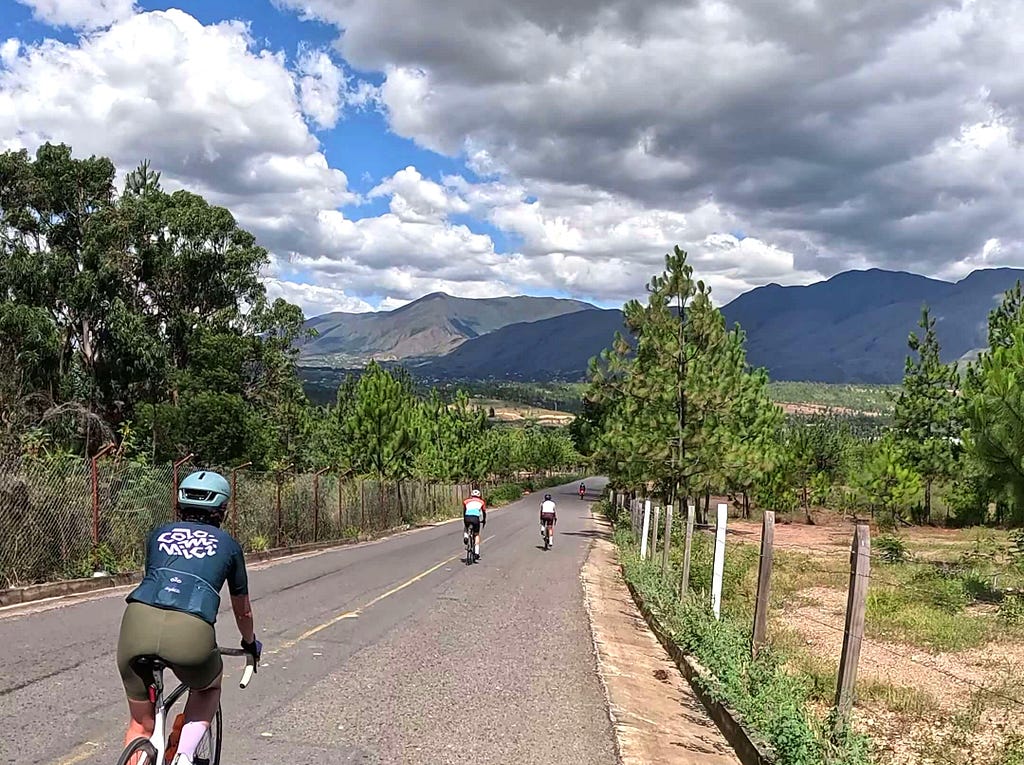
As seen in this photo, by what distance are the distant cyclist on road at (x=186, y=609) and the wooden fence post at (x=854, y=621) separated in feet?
13.0

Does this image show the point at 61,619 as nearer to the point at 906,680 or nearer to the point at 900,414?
the point at 906,680

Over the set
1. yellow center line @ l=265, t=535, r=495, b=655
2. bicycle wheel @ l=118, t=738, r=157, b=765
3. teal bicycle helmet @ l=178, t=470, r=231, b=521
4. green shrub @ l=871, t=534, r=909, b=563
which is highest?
teal bicycle helmet @ l=178, t=470, r=231, b=521

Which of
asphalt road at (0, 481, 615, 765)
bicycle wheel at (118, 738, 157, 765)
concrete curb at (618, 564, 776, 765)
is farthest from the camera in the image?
concrete curb at (618, 564, 776, 765)

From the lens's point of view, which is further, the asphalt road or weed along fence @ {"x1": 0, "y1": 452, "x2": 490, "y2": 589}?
weed along fence @ {"x1": 0, "y1": 452, "x2": 490, "y2": 589}

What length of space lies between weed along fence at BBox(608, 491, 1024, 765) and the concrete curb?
0.07 feet

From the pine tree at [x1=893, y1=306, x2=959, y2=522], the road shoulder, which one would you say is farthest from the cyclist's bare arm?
the pine tree at [x1=893, y1=306, x2=959, y2=522]

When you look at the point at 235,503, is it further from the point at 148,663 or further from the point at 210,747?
the point at 148,663

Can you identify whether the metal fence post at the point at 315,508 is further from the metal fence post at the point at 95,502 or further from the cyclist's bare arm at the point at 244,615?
the cyclist's bare arm at the point at 244,615

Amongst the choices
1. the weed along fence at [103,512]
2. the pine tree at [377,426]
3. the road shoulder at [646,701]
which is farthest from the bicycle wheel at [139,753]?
the pine tree at [377,426]

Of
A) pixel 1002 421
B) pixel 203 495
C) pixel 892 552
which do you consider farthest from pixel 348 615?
pixel 892 552

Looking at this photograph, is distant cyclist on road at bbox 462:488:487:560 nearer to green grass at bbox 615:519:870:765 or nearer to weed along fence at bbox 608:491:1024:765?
weed along fence at bbox 608:491:1024:765

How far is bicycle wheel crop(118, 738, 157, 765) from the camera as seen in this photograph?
13.1ft

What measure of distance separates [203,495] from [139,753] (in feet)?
4.00

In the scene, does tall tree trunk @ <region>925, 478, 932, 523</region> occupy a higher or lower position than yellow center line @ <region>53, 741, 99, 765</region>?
lower
